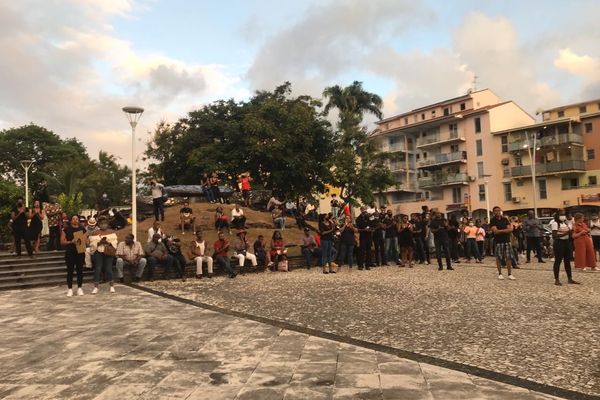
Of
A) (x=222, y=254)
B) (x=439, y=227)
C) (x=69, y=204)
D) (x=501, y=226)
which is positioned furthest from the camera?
(x=69, y=204)

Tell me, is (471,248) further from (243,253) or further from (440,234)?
(243,253)

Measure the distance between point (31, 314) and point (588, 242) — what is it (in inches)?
508

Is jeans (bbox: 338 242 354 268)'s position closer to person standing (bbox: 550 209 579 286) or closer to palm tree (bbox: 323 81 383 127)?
person standing (bbox: 550 209 579 286)

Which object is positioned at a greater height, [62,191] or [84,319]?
[62,191]

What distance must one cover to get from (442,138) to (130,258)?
4905 centimetres

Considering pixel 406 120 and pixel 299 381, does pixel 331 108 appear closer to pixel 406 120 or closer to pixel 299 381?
pixel 406 120

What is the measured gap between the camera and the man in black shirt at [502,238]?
38.3 feet

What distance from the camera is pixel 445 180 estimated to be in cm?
5453

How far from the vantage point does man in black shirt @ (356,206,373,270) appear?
594 inches

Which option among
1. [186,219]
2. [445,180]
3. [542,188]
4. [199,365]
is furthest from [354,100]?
[199,365]

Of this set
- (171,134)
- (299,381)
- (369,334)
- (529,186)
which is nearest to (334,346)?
(369,334)

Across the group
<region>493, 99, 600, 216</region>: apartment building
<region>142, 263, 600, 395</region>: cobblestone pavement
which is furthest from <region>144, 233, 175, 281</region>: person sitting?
<region>493, 99, 600, 216</region>: apartment building

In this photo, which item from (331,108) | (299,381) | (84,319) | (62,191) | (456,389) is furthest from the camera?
(331,108)

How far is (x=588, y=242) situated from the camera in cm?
1241
